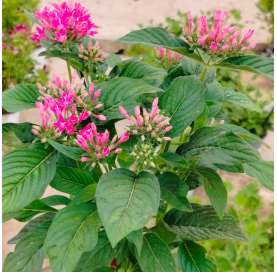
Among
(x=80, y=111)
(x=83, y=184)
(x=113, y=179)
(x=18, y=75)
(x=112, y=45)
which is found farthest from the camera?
(x=112, y=45)

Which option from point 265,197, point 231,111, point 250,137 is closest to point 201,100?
point 250,137

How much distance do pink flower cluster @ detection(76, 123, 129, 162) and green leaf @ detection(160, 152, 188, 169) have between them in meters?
0.08

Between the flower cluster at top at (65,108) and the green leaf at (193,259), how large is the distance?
0.42 m

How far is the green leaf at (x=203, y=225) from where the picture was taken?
1140 mm

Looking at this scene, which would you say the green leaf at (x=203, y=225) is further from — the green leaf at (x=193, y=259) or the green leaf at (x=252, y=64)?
the green leaf at (x=252, y=64)

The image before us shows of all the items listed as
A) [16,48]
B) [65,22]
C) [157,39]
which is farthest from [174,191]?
[16,48]

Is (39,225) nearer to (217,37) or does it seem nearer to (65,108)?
(65,108)

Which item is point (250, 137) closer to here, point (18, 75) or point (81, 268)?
point (81, 268)

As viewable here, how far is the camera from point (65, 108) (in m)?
0.94

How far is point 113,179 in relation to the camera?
89 cm

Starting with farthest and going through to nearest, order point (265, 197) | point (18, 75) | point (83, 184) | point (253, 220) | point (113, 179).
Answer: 1. point (18, 75)
2. point (265, 197)
3. point (253, 220)
4. point (83, 184)
5. point (113, 179)

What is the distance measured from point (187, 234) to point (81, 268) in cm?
25

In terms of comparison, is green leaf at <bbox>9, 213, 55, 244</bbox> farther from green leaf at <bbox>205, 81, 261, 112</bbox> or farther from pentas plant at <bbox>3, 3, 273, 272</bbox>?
green leaf at <bbox>205, 81, 261, 112</bbox>

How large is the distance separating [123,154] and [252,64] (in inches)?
13.4
